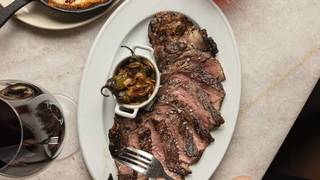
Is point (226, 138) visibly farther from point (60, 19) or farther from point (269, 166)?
point (60, 19)

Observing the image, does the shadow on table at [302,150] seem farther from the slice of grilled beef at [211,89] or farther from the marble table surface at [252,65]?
the slice of grilled beef at [211,89]

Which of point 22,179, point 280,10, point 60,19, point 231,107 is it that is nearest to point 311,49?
point 280,10

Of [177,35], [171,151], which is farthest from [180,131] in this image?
[177,35]

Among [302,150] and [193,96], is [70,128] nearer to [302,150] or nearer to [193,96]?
[193,96]

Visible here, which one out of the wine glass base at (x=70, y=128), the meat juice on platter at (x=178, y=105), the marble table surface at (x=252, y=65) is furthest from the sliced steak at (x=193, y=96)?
the wine glass base at (x=70, y=128)

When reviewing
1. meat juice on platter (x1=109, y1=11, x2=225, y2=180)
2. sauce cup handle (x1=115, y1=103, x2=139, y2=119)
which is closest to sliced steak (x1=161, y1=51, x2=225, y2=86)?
meat juice on platter (x1=109, y1=11, x2=225, y2=180)

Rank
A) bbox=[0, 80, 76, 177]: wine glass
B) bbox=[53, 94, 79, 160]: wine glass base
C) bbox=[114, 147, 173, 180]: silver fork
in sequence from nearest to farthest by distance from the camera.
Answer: bbox=[0, 80, 76, 177]: wine glass, bbox=[114, 147, 173, 180]: silver fork, bbox=[53, 94, 79, 160]: wine glass base

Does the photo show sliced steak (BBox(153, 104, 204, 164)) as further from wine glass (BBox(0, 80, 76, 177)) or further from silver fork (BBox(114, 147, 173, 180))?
wine glass (BBox(0, 80, 76, 177))
